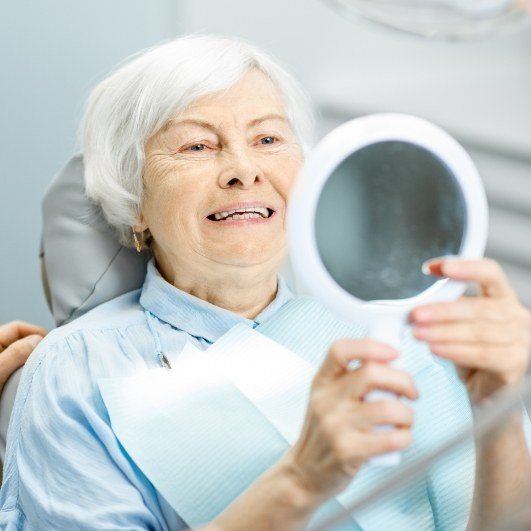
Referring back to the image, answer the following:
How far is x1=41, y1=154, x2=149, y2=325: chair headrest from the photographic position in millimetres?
1553

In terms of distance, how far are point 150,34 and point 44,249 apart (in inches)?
29.6

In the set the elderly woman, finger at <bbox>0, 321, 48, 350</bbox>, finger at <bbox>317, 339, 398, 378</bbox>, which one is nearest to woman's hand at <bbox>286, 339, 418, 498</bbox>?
finger at <bbox>317, 339, 398, 378</bbox>

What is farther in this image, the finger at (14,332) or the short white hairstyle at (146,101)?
the finger at (14,332)

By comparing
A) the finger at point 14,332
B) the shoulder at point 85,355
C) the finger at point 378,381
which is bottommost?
the finger at point 14,332

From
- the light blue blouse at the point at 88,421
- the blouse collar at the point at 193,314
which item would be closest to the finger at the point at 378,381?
the light blue blouse at the point at 88,421

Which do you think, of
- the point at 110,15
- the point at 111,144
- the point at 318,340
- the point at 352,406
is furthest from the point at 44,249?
the point at 352,406

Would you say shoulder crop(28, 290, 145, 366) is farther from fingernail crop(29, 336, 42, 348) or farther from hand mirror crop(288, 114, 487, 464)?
hand mirror crop(288, 114, 487, 464)

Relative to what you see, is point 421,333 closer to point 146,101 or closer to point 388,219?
point 388,219

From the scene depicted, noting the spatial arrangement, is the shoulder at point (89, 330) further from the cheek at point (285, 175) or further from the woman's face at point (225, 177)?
the cheek at point (285, 175)

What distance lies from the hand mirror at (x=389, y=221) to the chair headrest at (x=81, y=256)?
0.62m

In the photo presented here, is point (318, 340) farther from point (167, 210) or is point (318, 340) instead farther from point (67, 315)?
point (67, 315)

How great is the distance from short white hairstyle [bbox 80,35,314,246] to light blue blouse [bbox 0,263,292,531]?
0.13 meters

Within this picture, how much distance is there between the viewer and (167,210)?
4.61ft

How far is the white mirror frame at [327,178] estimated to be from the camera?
0.91m
